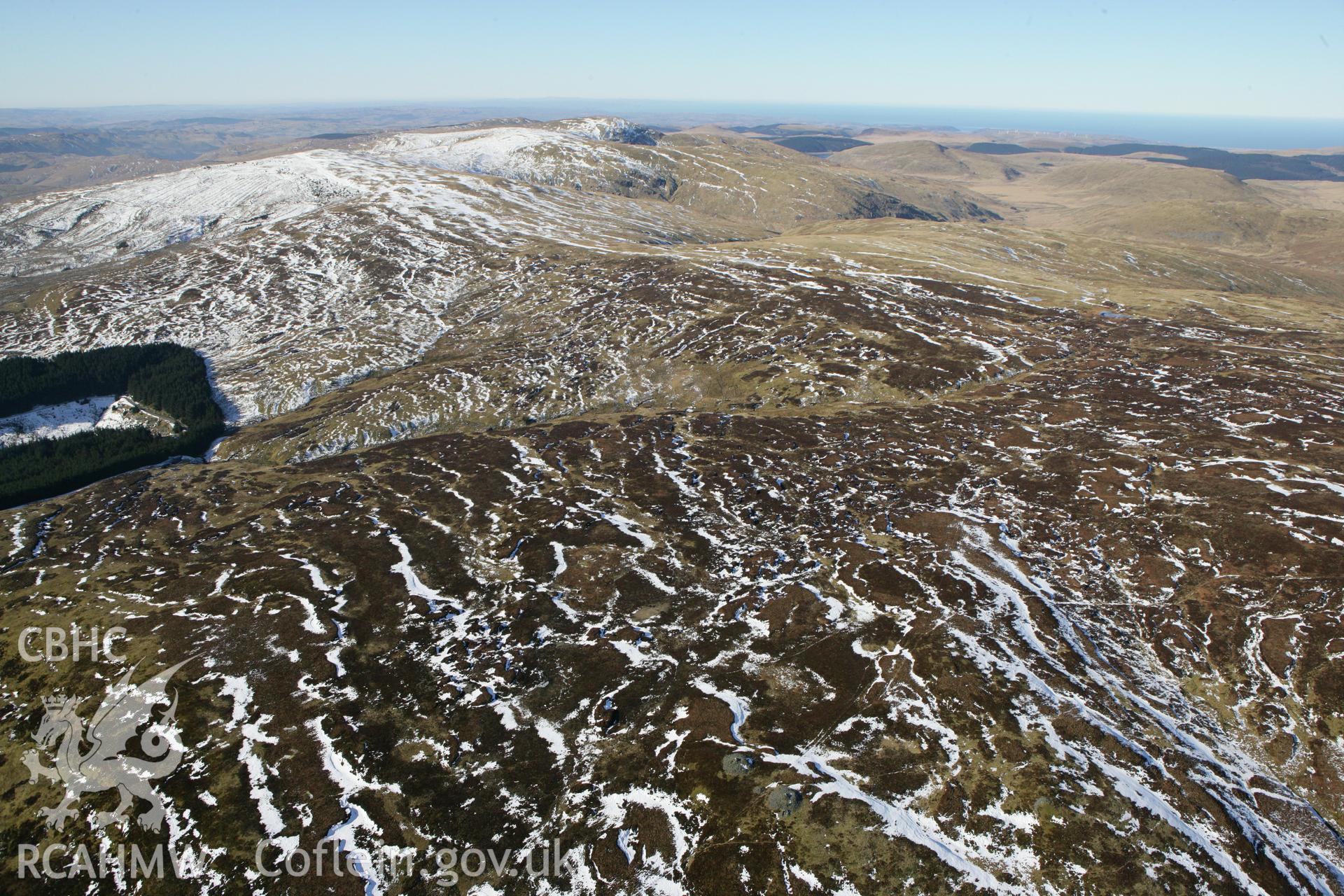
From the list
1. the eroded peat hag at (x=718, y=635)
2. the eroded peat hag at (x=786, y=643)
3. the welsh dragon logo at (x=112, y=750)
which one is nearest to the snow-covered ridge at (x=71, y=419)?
the eroded peat hag at (x=718, y=635)

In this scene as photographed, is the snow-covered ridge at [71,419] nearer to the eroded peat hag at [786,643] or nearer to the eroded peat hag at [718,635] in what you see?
the eroded peat hag at [718,635]

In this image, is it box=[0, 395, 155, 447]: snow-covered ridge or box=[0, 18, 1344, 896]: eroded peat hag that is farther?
box=[0, 395, 155, 447]: snow-covered ridge

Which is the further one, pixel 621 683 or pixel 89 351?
pixel 89 351

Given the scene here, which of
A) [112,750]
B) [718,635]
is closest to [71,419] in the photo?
[112,750]

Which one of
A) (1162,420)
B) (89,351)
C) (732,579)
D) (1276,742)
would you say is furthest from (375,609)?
(89,351)

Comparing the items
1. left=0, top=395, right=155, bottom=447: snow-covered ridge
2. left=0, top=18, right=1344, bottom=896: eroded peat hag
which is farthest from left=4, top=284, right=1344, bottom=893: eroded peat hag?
left=0, top=395, right=155, bottom=447: snow-covered ridge

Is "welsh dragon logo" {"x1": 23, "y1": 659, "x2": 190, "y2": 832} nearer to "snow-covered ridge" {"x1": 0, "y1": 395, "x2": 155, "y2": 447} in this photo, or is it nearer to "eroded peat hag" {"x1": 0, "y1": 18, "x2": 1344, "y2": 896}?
Answer: "eroded peat hag" {"x1": 0, "y1": 18, "x2": 1344, "y2": 896}

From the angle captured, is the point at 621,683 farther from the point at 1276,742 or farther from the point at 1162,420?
the point at 1162,420

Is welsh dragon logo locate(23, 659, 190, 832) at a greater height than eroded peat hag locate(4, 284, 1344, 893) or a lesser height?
lesser
